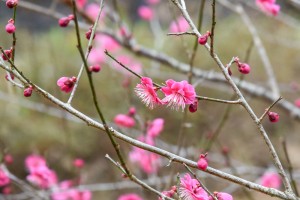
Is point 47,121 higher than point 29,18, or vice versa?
point 29,18

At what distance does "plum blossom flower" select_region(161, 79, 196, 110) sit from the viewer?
1095 mm

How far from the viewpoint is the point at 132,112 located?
1.69 m

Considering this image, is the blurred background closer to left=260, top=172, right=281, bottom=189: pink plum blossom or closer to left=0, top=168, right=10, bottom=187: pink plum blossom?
left=260, top=172, right=281, bottom=189: pink plum blossom

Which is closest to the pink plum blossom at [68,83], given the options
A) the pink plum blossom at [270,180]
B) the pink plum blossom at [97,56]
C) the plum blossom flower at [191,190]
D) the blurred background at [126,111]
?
the plum blossom flower at [191,190]

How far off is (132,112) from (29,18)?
5.47 m

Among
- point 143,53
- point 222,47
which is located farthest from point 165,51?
point 143,53

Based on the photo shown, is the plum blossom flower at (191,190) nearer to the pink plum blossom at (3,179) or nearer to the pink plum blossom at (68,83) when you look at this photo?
the pink plum blossom at (68,83)

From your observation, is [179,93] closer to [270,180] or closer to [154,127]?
[154,127]

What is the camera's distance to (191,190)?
1095 mm

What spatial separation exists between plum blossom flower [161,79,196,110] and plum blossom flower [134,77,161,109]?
0.08 feet

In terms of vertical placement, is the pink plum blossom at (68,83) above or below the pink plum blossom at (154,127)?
below

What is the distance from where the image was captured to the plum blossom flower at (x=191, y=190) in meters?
1.08

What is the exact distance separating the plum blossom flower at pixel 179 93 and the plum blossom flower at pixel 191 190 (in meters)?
0.17

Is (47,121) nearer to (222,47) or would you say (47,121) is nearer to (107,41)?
(107,41)
